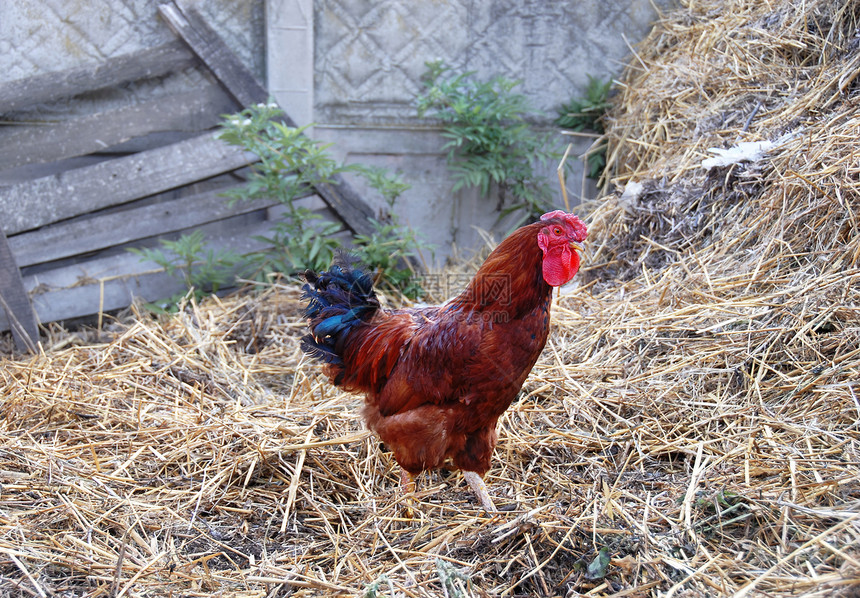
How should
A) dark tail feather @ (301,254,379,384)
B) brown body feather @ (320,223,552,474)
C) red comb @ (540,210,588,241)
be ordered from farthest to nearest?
1. dark tail feather @ (301,254,379,384)
2. brown body feather @ (320,223,552,474)
3. red comb @ (540,210,588,241)

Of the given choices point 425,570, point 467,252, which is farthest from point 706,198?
point 425,570

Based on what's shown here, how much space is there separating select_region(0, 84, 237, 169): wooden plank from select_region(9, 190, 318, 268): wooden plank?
502 millimetres

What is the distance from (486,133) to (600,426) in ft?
9.09

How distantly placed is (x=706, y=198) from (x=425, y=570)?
10.4 feet

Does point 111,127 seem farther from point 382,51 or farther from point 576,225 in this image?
point 576,225

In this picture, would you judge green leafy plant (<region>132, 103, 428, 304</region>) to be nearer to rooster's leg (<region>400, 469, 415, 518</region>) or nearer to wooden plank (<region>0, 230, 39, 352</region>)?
wooden plank (<region>0, 230, 39, 352</region>)

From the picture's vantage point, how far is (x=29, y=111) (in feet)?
15.1

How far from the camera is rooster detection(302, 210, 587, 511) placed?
8.30 ft

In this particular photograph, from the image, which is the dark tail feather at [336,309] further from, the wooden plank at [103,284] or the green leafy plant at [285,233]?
the wooden plank at [103,284]

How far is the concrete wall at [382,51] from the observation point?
Answer: 4684 millimetres

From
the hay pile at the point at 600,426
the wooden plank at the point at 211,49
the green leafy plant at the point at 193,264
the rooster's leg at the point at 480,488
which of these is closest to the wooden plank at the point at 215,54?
the wooden plank at the point at 211,49

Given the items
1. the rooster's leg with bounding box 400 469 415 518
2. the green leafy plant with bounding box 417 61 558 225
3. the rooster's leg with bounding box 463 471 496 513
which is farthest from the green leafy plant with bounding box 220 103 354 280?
the rooster's leg with bounding box 463 471 496 513

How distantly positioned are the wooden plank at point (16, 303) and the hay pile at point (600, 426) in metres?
0.33

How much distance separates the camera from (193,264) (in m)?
4.77
